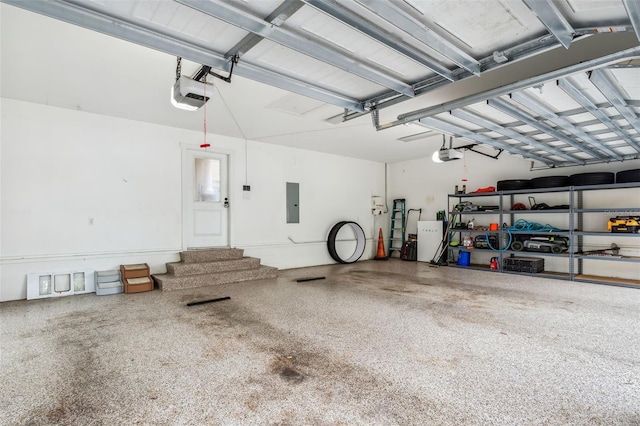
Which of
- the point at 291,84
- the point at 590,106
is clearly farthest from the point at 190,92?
the point at 590,106

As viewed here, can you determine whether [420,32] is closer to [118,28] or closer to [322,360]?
[118,28]

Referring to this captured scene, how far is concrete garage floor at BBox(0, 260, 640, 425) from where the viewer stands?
1925mm

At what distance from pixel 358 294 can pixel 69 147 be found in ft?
15.8

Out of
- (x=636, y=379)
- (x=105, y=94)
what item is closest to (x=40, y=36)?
(x=105, y=94)

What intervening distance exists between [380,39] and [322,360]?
2366 mm

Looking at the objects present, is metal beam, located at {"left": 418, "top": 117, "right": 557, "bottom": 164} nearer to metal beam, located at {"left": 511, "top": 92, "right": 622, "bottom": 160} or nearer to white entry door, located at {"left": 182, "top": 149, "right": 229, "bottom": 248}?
metal beam, located at {"left": 511, "top": 92, "right": 622, "bottom": 160}

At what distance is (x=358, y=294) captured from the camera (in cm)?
480

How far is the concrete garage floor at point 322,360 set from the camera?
6.31ft

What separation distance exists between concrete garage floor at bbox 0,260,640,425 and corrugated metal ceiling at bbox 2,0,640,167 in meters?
2.22

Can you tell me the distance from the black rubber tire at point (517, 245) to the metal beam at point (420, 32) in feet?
17.7

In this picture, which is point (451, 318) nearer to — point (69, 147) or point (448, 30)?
point (448, 30)

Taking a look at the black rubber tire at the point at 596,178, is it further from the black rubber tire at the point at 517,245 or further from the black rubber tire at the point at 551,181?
the black rubber tire at the point at 517,245

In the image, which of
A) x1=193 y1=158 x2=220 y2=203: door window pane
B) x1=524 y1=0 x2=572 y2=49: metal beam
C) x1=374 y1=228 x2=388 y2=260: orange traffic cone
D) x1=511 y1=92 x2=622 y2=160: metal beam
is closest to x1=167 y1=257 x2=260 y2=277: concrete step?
x1=193 y1=158 x2=220 y2=203: door window pane

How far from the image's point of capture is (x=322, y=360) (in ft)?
8.49
